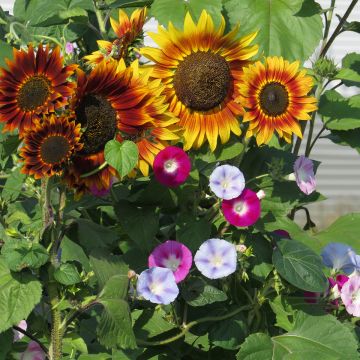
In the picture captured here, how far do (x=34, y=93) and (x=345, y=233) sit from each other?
1.33m

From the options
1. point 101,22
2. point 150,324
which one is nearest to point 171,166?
point 150,324

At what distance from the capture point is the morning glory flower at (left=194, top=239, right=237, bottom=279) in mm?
1938

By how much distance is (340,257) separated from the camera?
2.27 metres

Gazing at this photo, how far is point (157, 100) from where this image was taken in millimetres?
1841

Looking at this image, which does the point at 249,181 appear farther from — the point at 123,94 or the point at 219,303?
the point at 123,94

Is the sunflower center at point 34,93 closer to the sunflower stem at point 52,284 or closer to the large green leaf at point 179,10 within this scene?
the sunflower stem at point 52,284

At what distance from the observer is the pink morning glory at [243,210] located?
1988 mm

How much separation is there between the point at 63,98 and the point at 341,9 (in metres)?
8.40

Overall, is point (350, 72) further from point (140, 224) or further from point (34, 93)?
point (34, 93)

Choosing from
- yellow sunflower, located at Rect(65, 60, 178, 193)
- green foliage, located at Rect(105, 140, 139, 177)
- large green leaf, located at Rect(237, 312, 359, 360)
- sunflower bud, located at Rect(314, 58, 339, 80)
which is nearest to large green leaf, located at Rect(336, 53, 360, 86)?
sunflower bud, located at Rect(314, 58, 339, 80)

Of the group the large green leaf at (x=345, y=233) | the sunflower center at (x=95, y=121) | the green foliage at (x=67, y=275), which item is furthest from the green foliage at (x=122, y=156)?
the large green leaf at (x=345, y=233)

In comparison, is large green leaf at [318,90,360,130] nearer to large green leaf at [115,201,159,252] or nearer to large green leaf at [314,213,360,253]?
large green leaf at [314,213,360,253]

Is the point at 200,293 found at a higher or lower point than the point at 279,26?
lower

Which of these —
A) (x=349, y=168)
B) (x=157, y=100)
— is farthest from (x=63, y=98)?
(x=349, y=168)
